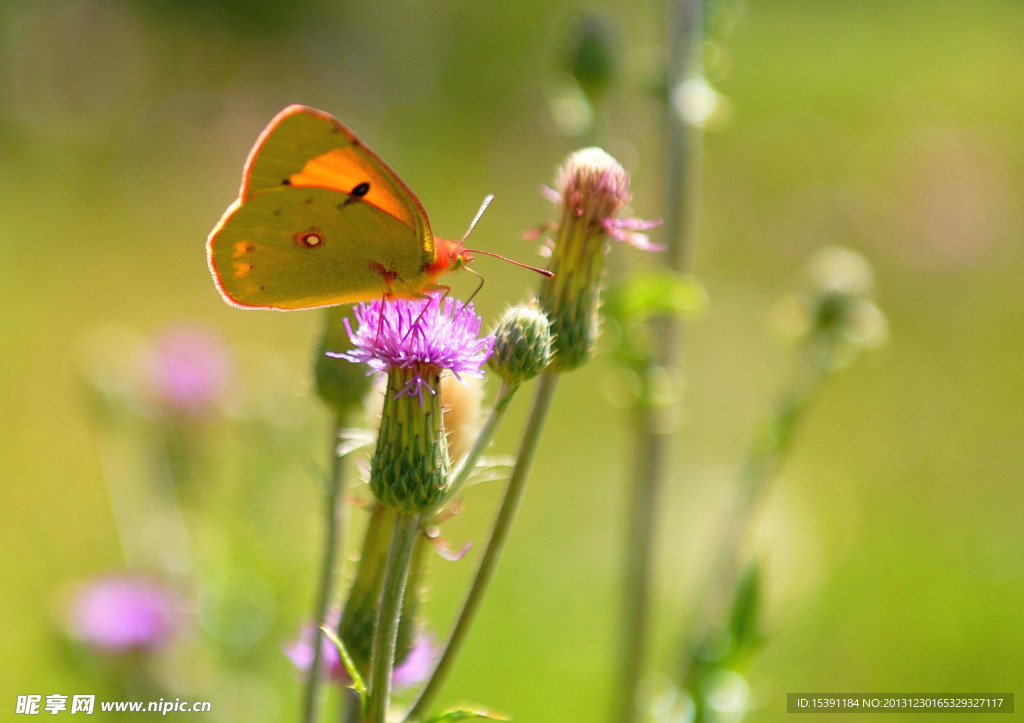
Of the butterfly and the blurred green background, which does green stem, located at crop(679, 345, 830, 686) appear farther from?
the butterfly

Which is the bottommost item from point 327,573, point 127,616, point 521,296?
point 127,616

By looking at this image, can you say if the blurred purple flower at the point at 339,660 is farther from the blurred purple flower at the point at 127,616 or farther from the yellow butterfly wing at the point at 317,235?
the blurred purple flower at the point at 127,616

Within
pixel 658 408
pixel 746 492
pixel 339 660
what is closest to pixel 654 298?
pixel 658 408

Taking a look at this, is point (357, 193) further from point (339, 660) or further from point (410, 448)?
point (339, 660)

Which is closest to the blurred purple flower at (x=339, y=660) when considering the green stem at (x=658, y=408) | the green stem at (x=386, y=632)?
the green stem at (x=386, y=632)

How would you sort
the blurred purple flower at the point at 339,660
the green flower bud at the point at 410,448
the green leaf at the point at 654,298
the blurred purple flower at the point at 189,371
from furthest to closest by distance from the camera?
the blurred purple flower at the point at 189,371 < the green leaf at the point at 654,298 < the blurred purple flower at the point at 339,660 < the green flower bud at the point at 410,448

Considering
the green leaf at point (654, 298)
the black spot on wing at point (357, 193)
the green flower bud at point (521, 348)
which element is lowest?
the green flower bud at point (521, 348)

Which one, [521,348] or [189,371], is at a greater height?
[189,371]

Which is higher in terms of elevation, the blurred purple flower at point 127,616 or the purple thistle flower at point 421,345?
the purple thistle flower at point 421,345
